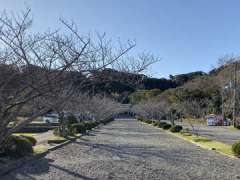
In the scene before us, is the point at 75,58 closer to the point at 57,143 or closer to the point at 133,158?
the point at 133,158

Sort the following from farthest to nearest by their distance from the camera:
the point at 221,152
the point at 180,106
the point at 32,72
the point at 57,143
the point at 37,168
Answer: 1. the point at 180,106
2. the point at 57,143
3. the point at 221,152
4. the point at 37,168
5. the point at 32,72

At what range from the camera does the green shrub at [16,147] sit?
1778 centimetres

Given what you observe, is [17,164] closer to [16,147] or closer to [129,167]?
[16,147]

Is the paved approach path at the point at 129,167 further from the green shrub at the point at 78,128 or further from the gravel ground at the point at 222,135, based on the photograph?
the green shrub at the point at 78,128

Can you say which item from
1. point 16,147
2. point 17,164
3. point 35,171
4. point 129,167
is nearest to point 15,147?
point 16,147

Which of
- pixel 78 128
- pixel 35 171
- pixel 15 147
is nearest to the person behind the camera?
pixel 35 171

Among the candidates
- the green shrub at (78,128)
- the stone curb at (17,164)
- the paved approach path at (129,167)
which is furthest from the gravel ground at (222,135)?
the stone curb at (17,164)

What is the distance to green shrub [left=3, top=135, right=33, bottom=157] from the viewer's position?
1778cm

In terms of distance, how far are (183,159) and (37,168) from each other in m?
5.86

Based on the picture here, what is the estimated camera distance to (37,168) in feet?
50.4

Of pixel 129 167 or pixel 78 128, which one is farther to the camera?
pixel 78 128

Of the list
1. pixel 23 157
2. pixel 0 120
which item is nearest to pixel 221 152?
pixel 23 157

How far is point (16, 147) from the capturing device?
18203 millimetres

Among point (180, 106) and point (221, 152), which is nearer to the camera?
point (221, 152)
